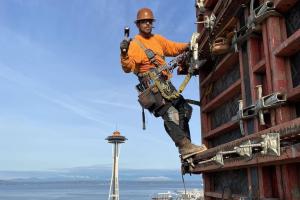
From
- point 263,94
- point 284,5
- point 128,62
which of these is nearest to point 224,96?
point 263,94

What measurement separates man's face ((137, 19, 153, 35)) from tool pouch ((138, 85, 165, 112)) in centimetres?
123

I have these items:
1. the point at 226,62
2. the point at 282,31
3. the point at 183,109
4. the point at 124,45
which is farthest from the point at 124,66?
the point at 282,31

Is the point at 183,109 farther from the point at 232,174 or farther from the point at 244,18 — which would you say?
the point at 244,18

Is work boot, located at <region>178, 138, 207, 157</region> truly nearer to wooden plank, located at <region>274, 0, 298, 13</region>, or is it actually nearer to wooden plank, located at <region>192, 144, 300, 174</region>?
wooden plank, located at <region>192, 144, 300, 174</region>

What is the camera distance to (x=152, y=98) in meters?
6.14

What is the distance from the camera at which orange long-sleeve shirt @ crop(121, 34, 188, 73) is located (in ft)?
20.5

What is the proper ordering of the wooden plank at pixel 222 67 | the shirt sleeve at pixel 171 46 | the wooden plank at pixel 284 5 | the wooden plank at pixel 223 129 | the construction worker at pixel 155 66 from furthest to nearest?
the shirt sleeve at pixel 171 46 → the construction worker at pixel 155 66 → the wooden plank at pixel 222 67 → the wooden plank at pixel 223 129 → the wooden plank at pixel 284 5

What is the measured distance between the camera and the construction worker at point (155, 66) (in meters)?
6.06

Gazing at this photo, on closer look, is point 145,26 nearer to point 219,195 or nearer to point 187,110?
point 187,110

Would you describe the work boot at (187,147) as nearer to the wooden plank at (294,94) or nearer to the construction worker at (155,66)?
the construction worker at (155,66)

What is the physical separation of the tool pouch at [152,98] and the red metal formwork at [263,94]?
0.93 meters

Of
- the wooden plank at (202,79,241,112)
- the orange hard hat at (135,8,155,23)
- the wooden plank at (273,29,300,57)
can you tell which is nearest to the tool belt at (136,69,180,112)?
the wooden plank at (202,79,241,112)

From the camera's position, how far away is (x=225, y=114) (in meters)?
5.55

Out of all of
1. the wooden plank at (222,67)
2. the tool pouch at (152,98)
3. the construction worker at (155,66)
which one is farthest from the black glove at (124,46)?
the wooden plank at (222,67)
